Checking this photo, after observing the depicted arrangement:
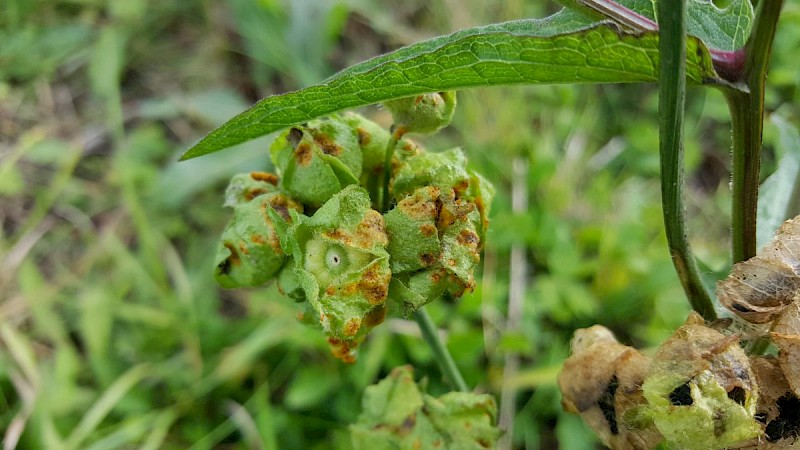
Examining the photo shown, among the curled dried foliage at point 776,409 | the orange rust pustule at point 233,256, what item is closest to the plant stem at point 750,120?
the curled dried foliage at point 776,409

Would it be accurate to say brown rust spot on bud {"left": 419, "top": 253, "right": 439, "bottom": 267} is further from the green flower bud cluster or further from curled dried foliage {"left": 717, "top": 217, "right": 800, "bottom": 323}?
curled dried foliage {"left": 717, "top": 217, "right": 800, "bottom": 323}

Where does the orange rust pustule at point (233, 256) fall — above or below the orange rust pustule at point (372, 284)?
below

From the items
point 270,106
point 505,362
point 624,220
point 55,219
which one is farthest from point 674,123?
point 55,219

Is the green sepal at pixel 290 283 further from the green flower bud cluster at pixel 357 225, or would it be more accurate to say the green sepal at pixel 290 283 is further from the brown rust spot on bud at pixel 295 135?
the brown rust spot on bud at pixel 295 135

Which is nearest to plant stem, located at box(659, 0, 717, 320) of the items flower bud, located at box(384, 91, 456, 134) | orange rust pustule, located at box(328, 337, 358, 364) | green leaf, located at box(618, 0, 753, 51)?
green leaf, located at box(618, 0, 753, 51)

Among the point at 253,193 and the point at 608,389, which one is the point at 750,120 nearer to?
the point at 608,389

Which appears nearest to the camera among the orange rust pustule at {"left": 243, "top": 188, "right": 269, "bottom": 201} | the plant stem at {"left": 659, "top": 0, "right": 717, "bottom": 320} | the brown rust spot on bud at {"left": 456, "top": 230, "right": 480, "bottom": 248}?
the plant stem at {"left": 659, "top": 0, "right": 717, "bottom": 320}

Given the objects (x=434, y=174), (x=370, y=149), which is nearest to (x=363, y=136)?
(x=370, y=149)
